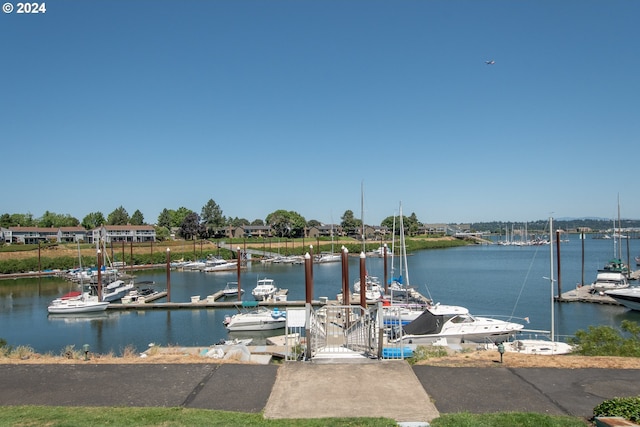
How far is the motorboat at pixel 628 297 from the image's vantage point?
38716mm

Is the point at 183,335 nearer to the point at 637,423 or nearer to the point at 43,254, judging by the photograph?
the point at 637,423

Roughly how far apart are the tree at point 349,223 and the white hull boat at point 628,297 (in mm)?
126743

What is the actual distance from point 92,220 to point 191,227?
3579cm

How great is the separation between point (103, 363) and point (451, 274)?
216 ft

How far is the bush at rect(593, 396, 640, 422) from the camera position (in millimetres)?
6988

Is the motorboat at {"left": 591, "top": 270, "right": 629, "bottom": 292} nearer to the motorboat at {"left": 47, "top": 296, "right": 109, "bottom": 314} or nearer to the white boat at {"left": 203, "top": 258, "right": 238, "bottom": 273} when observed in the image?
the motorboat at {"left": 47, "top": 296, "right": 109, "bottom": 314}

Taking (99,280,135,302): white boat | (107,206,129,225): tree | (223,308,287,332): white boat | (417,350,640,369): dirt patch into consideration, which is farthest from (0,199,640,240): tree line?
(417,350,640,369): dirt patch

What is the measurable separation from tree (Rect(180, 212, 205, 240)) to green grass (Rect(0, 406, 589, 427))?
125954 mm

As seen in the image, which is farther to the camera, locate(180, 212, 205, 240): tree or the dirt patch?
locate(180, 212, 205, 240): tree

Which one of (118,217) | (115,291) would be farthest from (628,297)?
(118,217)

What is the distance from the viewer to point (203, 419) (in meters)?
7.97

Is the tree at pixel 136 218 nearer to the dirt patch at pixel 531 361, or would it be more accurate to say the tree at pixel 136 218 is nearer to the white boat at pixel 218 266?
the white boat at pixel 218 266

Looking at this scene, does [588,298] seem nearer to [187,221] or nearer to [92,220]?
[187,221]

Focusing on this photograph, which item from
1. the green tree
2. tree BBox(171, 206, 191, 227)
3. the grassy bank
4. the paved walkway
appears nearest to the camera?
the paved walkway
